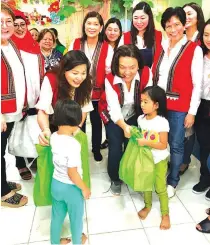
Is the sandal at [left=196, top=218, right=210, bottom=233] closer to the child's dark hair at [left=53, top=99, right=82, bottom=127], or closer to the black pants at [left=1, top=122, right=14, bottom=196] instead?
the child's dark hair at [left=53, top=99, right=82, bottom=127]

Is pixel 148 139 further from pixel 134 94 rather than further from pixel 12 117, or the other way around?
pixel 12 117

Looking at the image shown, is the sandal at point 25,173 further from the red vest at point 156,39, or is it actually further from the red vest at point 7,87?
the red vest at point 156,39

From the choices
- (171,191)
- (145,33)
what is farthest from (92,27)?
(171,191)

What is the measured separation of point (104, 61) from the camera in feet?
7.86

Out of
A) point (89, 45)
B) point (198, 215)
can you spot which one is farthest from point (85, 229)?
point (89, 45)

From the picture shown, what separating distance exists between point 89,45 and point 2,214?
148cm

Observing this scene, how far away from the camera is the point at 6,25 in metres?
1.77

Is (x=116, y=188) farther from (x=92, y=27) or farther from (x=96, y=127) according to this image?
(x=92, y=27)

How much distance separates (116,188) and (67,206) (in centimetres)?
81

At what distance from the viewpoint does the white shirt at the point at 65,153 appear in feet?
4.64

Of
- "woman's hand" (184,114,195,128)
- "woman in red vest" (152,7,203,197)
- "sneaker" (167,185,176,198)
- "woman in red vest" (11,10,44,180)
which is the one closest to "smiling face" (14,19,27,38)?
"woman in red vest" (11,10,44,180)

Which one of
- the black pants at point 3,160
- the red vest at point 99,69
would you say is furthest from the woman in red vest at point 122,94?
the black pants at point 3,160

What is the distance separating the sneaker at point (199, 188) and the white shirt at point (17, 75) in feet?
4.84

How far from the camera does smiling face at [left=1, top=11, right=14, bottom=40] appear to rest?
1.76 m
